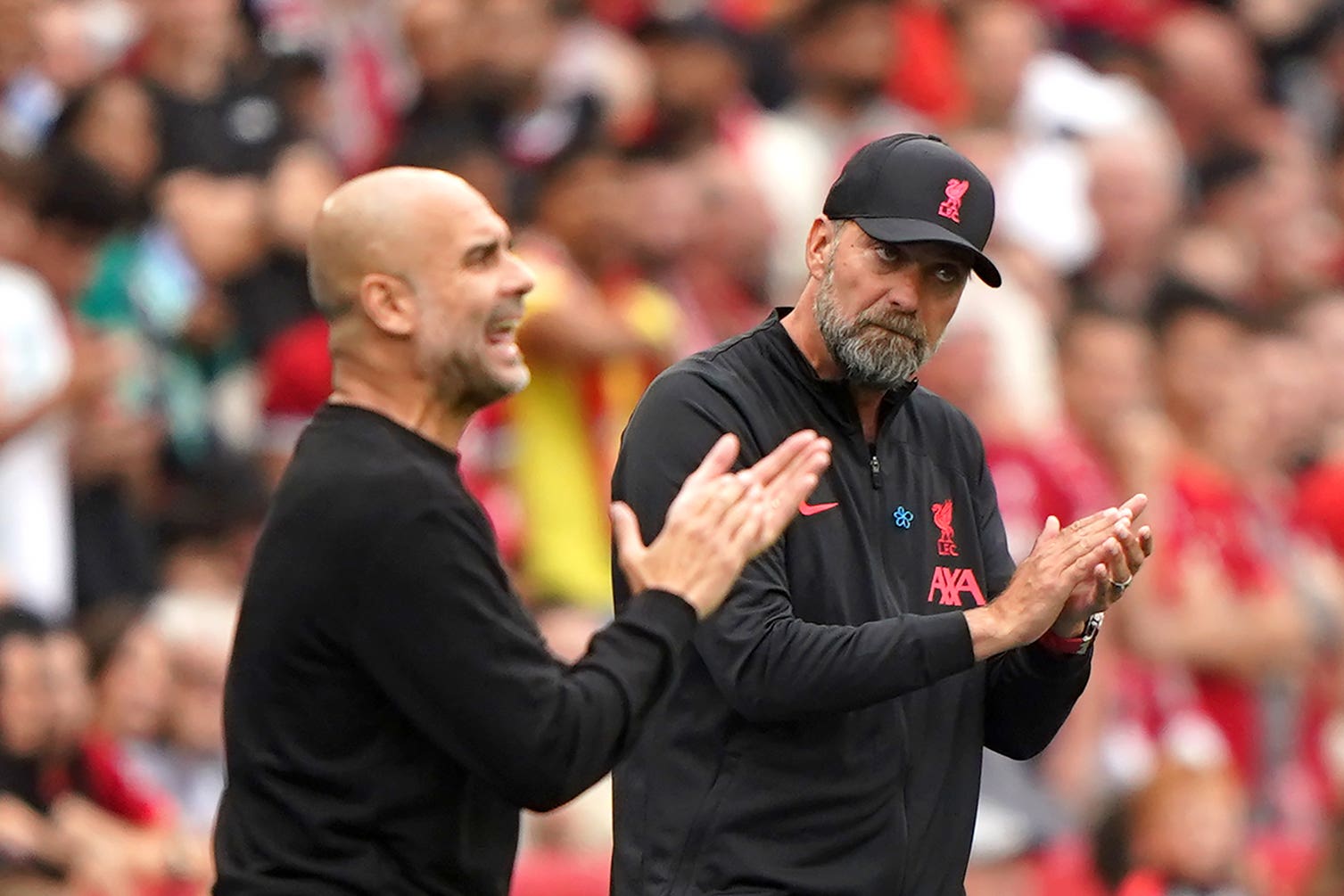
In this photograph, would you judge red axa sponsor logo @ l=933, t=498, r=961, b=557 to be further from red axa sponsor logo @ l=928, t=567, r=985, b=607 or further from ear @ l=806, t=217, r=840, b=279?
ear @ l=806, t=217, r=840, b=279

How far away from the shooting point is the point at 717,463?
408cm

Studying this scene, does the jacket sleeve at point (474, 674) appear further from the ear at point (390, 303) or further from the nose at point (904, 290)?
the nose at point (904, 290)

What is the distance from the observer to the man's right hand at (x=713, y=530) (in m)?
4.00

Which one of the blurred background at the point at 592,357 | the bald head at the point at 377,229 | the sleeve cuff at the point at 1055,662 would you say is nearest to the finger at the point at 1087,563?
the sleeve cuff at the point at 1055,662

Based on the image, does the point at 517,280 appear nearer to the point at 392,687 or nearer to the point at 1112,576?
the point at 392,687

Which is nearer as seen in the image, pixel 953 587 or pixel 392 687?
pixel 392 687

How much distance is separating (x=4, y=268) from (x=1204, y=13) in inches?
320

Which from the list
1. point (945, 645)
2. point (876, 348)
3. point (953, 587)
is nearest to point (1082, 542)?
point (945, 645)

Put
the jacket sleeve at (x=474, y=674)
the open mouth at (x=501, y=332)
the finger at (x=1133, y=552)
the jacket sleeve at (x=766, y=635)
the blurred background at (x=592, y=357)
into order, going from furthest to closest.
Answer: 1. the blurred background at (x=592, y=357)
2. the finger at (x=1133, y=552)
3. the jacket sleeve at (x=766, y=635)
4. the open mouth at (x=501, y=332)
5. the jacket sleeve at (x=474, y=674)

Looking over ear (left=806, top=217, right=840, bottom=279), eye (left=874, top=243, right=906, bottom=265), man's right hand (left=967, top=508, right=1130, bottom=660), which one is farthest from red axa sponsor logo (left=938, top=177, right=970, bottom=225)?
man's right hand (left=967, top=508, right=1130, bottom=660)

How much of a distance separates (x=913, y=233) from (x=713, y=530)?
81 cm

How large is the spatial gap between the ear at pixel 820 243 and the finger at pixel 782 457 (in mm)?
593

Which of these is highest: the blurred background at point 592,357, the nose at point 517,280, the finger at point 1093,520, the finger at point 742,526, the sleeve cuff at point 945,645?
the blurred background at point 592,357

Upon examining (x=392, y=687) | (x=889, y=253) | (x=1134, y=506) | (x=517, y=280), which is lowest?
(x=392, y=687)
